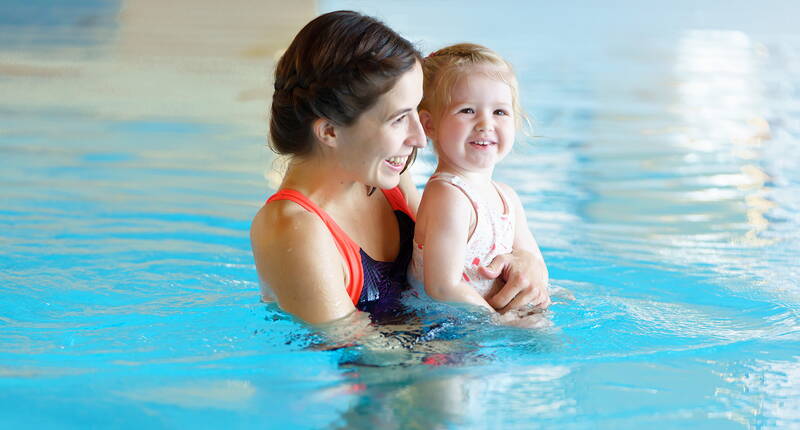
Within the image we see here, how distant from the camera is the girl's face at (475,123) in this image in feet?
8.33

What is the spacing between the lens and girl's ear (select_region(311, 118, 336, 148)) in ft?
7.50

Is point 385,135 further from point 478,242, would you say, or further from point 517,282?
point 517,282

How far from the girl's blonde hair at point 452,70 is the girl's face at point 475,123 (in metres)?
0.02

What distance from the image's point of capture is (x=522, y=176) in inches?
204

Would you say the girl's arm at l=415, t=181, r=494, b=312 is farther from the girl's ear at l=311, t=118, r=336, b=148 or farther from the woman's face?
the girl's ear at l=311, t=118, r=336, b=148

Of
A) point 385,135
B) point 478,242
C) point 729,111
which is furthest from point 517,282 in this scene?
point 729,111

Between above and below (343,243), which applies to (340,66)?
above

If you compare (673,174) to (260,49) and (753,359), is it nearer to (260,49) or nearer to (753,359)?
(753,359)

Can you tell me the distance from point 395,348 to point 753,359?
100cm

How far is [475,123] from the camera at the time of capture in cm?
255

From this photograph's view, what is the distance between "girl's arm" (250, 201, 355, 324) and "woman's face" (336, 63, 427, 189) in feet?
0.57

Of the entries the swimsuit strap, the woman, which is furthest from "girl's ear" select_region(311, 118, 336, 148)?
the swimsuit strap

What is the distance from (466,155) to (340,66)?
531 millimetres

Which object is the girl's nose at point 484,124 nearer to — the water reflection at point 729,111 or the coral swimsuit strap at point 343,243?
the coral swimsuit strap at point 343,243
